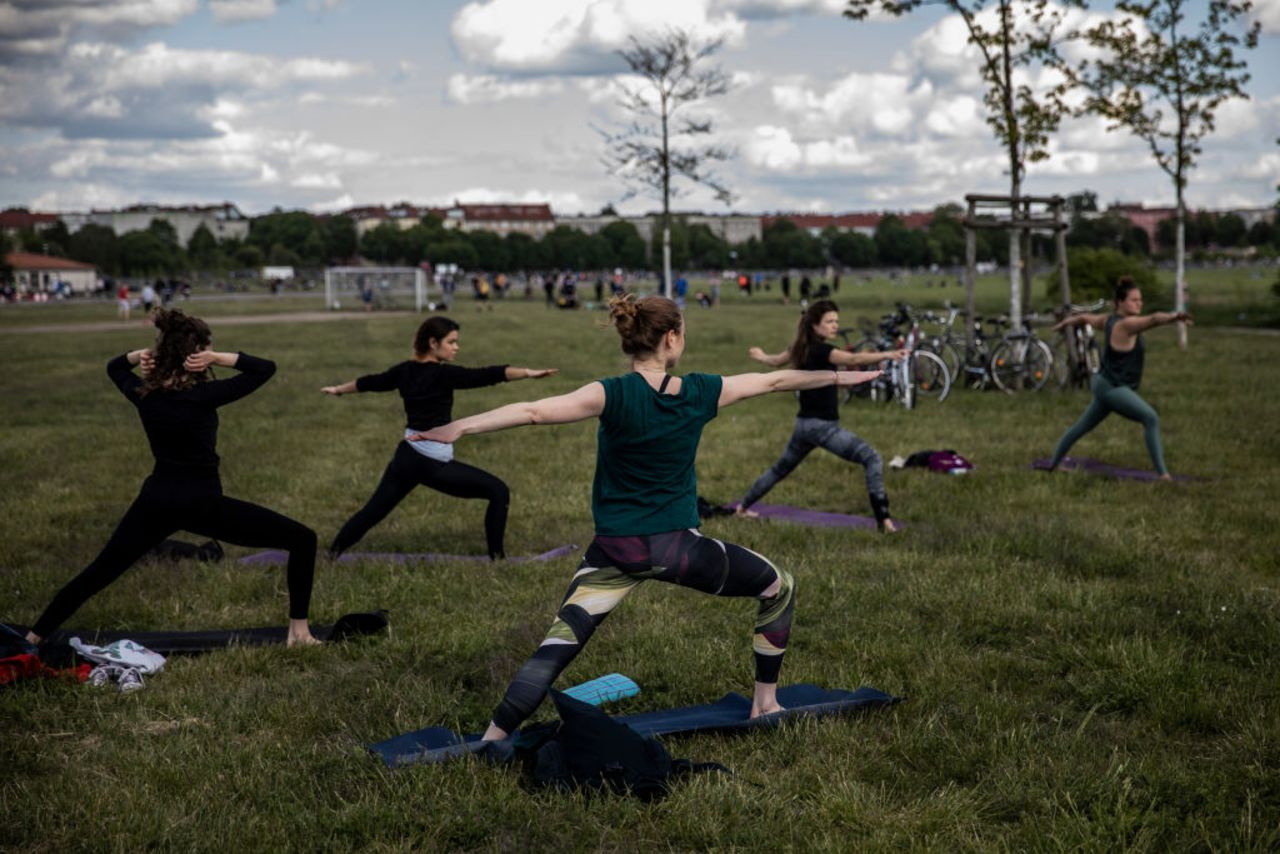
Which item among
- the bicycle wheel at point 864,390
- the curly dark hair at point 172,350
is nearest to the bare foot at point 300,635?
the curly dark hair at point 172,350

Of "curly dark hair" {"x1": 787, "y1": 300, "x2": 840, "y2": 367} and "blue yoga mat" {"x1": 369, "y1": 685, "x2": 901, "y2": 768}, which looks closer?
"blue yoga mat" {"x1": 369, "y1": 685, "x2": 901, "y2": 768}

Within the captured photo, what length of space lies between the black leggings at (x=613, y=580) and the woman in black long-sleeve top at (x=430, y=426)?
9.20 ft

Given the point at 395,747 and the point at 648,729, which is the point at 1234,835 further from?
the point at 395,747

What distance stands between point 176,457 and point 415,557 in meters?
2.64

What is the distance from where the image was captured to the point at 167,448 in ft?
19.6

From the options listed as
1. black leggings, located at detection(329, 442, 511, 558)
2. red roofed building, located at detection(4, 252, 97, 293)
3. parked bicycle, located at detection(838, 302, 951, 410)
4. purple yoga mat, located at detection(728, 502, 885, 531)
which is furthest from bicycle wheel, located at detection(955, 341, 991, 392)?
red roofed building, located at detection(4, 252, 97, 293)

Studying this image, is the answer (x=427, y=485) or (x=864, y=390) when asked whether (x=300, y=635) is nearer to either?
(x=427, y=485)

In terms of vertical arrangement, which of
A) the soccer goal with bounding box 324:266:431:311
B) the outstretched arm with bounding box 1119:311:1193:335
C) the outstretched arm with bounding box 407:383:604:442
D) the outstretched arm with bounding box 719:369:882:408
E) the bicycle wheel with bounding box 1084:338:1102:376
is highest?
the soccer goal with bounding box 324:266:431:311

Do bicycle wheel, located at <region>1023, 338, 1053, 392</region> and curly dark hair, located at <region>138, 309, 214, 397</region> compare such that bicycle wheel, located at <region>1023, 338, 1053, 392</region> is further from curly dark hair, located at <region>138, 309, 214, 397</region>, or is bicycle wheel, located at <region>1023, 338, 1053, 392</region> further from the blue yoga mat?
curly dark hair, located at <region>138, 309, 214, 397</region>

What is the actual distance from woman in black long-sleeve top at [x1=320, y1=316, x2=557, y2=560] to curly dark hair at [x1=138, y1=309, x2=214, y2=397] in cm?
135

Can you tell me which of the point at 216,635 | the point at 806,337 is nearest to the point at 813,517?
the point at 806,337

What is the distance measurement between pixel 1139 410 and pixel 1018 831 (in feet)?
25.4

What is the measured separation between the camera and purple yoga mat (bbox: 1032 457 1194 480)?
1119cm

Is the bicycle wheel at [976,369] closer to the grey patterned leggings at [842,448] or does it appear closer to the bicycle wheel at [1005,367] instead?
the bicycle wheel at [1005,367]
